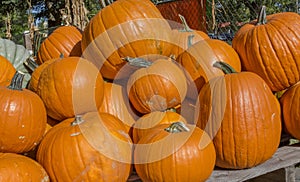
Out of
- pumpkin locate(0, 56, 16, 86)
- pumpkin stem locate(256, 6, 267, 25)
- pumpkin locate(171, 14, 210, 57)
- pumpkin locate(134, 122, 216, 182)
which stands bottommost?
pumpkin locate(134, 122, 216, 182)

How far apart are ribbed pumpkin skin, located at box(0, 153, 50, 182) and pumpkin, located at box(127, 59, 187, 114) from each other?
0.59 meters

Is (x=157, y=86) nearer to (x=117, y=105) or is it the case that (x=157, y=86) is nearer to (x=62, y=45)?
(x=117, y=105)

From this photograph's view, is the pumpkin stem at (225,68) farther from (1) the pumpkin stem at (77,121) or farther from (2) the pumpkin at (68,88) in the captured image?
(1) the pumpkin stem at (77,121)

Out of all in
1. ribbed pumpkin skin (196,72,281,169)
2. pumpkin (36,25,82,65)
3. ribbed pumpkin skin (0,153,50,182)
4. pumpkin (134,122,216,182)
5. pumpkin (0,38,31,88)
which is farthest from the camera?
pumpkin (0,38,31,88)

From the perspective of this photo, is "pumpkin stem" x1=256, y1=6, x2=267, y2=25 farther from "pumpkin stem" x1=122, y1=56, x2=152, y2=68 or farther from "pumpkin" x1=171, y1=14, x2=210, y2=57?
"pumpkin stem" x1=122, y1=56, x2=152, y2=68

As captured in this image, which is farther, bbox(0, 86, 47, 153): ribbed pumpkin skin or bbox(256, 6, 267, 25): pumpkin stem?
bbox(256, 6, 267, 25): pumpkin stem

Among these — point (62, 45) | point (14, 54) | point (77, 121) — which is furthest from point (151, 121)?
point (14, 54)

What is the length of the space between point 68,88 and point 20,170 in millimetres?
429

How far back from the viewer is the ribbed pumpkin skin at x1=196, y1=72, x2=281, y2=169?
161 cm

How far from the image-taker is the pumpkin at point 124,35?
184 cm

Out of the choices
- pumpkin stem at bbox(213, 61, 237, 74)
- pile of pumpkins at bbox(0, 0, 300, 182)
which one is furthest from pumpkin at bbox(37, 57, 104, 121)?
pumpkin stem at bbox(213, 61, 237, 74)

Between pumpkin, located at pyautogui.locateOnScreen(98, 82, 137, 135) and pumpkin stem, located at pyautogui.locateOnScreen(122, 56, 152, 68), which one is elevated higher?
pumpkin stem, located at pyautogui.locateOnScreen(122, 56, 152, 68)

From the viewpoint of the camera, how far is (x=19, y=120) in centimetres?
154

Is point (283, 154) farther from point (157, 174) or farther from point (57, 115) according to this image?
point (57, 115)
